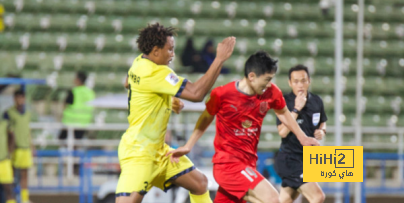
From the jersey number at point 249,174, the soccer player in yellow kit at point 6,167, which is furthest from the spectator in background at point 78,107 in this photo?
the jersey number at point 249,174

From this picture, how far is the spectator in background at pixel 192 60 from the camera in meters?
12.6

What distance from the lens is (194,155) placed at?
9492mm

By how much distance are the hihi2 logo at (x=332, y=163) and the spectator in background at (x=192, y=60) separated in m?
7.25

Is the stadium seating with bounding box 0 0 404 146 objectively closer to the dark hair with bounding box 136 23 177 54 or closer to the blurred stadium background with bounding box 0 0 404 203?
the blurred stadium background with bounding box 0 0 404 203

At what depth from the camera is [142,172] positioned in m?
5.03

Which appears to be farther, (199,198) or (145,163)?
(199,198)

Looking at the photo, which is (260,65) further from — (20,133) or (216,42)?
(216,42)

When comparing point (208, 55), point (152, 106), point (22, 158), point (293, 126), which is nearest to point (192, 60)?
point (208, 55)

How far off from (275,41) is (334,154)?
11382mm

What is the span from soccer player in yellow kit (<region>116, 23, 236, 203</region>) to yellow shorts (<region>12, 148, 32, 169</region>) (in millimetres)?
6159

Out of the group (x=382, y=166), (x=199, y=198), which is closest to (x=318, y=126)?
(x=199, y=198)

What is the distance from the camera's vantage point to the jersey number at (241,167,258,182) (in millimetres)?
5289

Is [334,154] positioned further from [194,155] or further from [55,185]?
[55,185]

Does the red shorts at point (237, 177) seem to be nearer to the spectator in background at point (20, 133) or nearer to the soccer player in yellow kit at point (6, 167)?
the soccer player in yellow kit at point (6, 167)
